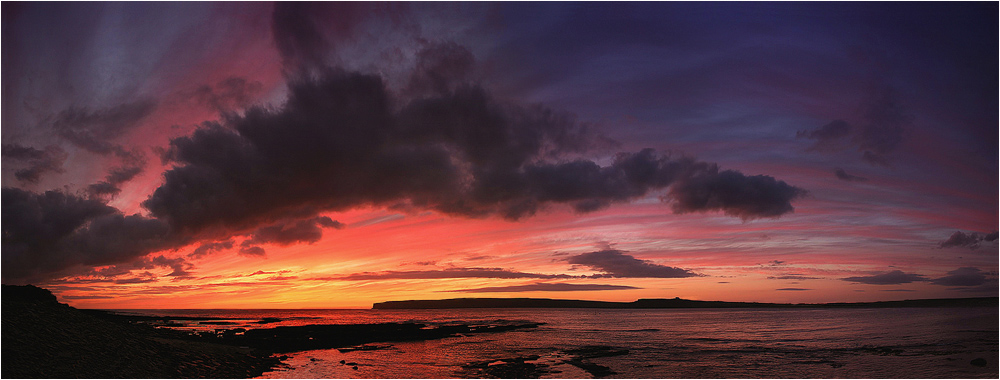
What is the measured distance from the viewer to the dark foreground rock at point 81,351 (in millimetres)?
22781

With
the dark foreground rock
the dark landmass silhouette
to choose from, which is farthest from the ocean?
the dark foreground rock

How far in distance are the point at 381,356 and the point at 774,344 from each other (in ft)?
153

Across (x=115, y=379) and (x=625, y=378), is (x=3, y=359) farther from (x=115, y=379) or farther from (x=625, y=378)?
(x=625, y=378)

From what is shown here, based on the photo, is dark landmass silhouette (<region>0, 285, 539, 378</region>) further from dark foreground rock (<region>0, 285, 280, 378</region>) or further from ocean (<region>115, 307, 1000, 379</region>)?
ocean (<region>115, 307, 1000, 379</region>)

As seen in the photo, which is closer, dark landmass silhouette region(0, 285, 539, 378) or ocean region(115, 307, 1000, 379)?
dark landmass silhouette region(0, 285, 539, 378)

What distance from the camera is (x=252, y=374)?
30.9 meters

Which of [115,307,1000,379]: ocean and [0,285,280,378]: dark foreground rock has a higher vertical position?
[0,285,280,378]: dark foreground rock

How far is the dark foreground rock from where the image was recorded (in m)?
22.8

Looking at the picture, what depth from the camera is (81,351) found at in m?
25.4

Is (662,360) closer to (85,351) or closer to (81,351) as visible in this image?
(85,351)

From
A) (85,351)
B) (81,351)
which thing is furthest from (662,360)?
(81,351)

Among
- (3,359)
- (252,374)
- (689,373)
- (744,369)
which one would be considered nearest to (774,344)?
(744,369)

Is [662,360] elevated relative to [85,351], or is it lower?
lower

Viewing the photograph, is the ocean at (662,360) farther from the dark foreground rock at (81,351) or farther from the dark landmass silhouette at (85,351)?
the dark foreground rock at (81,351)
